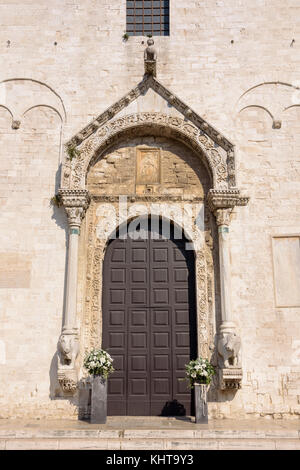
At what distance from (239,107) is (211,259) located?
398 centimetres

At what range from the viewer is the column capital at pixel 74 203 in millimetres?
10523

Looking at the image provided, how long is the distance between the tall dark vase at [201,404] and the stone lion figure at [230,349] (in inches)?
31.3

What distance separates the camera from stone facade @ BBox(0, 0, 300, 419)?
392 inches

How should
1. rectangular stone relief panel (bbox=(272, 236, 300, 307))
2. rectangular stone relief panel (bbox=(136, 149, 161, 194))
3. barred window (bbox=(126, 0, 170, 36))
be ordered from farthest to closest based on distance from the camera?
1. barred window (bbox=(126, 0, 170, 36))
2. rectangular stone relief panel (bbox=(136, 149, 161, 194))
3. rectangular stone relief panel (bbox=(272, 236, 300, 307))

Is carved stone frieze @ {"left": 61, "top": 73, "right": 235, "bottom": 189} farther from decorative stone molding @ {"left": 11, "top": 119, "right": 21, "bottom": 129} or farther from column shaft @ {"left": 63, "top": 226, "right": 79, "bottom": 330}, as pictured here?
decorative stone molding @ {"left": 11, "top": 119, "right": 21, "bottom": 129}

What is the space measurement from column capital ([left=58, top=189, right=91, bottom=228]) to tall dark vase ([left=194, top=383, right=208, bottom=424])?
176 inches

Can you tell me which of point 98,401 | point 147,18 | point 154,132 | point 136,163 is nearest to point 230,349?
point 98,401

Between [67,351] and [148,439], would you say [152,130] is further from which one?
[148,439]

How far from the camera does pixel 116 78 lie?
38.6 feet

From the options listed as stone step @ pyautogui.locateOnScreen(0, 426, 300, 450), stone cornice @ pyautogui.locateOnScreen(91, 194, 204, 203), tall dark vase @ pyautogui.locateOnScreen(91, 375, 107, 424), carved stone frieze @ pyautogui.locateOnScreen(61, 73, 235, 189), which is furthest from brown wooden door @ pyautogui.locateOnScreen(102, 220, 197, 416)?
stone step @ pyautogui.locateOnScreen(0, 426, 300, 450)

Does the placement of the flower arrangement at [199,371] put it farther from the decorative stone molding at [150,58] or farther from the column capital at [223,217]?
the decorative stone molding at [150,58]

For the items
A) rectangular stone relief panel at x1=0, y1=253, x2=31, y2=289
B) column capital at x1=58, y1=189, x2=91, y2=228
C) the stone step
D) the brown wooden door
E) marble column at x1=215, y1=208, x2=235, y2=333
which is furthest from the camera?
column capital at x1=58, y1=189, x2=91, y2=228

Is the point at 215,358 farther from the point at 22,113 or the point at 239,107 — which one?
the point at 22,113

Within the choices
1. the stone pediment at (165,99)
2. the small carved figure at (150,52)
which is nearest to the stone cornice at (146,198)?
the stone pediment at (165,99)
